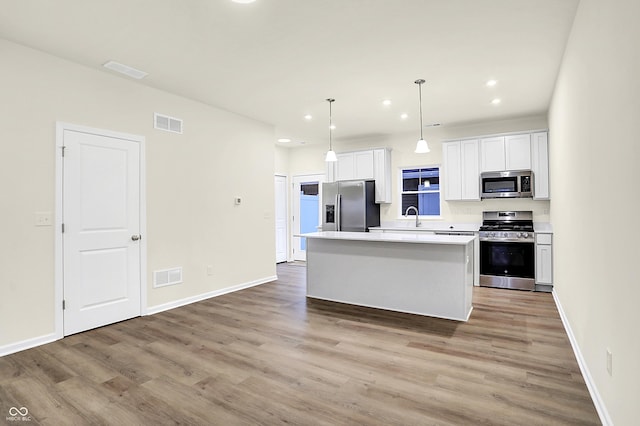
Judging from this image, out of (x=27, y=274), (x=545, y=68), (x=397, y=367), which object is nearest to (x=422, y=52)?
(x=545, y=68)

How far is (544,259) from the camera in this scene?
5105 millimetres

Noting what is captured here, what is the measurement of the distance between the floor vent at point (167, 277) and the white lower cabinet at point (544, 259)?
5145 millimetres

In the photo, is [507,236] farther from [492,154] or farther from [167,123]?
[167,123]

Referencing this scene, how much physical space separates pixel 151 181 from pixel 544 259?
557 cm

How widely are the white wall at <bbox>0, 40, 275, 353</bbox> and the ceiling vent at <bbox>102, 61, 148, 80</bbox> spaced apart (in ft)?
0.59

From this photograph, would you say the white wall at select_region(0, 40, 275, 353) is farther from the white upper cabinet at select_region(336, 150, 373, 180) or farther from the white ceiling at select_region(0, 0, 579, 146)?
the white upper cabinet at select_region(336, 150, 373, 180)

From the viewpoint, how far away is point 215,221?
5.09 meters

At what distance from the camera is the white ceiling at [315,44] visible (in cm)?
267

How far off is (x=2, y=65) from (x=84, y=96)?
664mm

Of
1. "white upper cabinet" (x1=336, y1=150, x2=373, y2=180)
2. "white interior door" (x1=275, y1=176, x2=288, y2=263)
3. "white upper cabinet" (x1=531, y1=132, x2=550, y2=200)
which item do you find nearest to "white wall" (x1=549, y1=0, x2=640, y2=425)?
"white upper cabinet" (x1=531, y1=132, x2=550, y2=200)

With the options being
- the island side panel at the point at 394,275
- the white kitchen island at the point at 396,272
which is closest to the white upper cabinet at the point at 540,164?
the white kitchen island at the point at 396,272

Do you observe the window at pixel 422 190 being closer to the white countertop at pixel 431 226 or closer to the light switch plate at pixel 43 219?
the white countertop at pixel 431 226

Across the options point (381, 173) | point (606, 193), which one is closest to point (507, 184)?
point (381, 173)

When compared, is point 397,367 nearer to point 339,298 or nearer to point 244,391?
point 244,391
